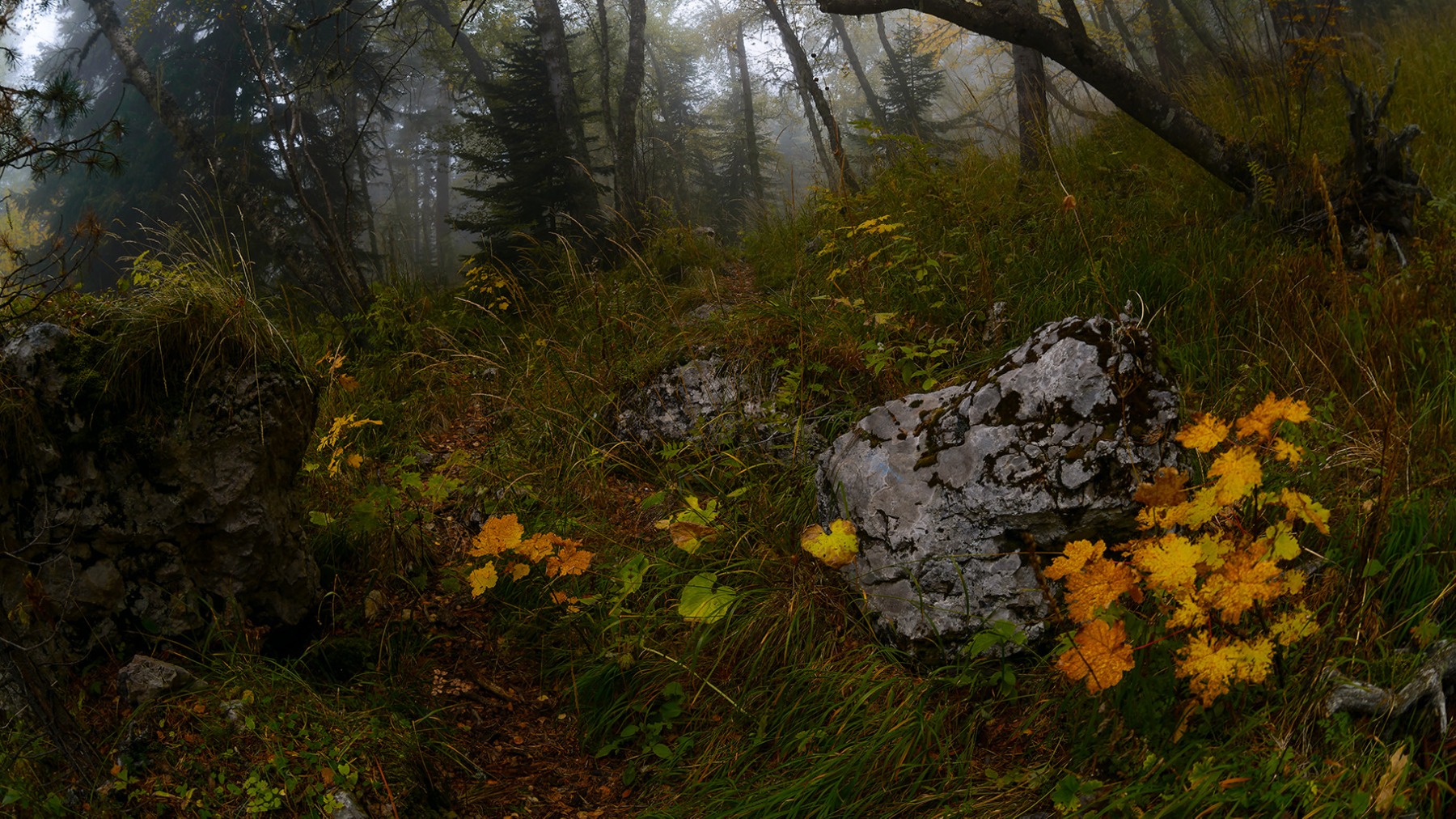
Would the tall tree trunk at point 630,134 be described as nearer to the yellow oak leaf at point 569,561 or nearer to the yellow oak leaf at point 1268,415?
the yellow oak leaf at point 569,561

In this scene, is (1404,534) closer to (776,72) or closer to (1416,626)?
(1416,626)

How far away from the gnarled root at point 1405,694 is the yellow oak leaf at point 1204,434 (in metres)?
0.54

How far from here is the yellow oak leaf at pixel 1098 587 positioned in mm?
1535

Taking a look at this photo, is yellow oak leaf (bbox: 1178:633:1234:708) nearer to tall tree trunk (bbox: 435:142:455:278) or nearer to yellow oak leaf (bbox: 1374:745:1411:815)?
yellow oak leaf (bbox: 1374:745:1411:815)

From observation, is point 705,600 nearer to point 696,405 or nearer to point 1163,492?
point 1163,492

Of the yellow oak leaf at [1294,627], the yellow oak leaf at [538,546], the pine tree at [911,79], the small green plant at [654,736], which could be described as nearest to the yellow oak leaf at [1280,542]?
the yellow oak leaf at [1294,627]

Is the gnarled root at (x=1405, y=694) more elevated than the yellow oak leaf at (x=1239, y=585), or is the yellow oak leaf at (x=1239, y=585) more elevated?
the yellow oak leaf at (x=1239, y=585)

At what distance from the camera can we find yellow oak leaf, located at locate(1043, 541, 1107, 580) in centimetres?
159

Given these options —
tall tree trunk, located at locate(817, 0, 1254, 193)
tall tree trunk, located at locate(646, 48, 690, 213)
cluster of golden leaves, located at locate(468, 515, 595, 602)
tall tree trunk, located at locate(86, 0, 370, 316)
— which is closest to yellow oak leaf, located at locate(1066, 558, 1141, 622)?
cluster of golden leaves, located at locate(468, 515, 595, 602)

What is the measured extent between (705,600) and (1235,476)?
1.46 meters

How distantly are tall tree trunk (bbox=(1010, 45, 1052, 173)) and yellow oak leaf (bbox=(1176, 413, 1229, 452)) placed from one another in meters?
3.75

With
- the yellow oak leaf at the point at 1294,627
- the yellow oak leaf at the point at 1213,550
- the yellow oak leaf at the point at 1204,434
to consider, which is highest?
the yellow oak leaf at the point at 1204,434

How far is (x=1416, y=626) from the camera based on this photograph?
62.0 inches

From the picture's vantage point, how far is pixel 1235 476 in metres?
1.48
